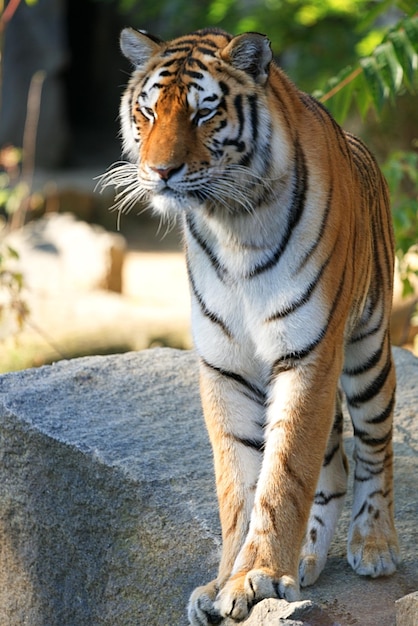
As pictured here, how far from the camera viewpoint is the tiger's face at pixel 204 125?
2.78 m

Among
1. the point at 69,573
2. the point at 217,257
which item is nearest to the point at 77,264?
the point at 69,573

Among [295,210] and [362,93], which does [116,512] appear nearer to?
[295,210]

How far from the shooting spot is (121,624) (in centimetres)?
344

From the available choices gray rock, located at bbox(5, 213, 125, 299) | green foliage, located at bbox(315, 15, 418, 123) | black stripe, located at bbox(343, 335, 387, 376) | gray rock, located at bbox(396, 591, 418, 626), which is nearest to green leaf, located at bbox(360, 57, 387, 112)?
green foliage, located at bbox(315, 15, 418, 123)

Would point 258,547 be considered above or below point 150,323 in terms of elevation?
above

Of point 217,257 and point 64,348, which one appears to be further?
point 64,348

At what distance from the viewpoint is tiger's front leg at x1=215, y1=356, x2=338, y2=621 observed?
2.79m

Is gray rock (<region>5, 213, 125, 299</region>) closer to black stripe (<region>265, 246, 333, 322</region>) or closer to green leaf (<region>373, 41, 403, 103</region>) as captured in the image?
green leaf (<region>373, 41, 403, 103</region>)

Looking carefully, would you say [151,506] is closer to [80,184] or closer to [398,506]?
[398,506]

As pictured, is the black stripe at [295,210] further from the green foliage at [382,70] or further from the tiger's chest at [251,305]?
the green foliage at [382,70]

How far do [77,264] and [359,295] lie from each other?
5.70 metres

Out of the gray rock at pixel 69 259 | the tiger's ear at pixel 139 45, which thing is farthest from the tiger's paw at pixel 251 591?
the gray rock at pixel 69 259

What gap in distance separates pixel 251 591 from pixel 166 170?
113 cm

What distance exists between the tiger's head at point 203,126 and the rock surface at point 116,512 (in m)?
1.04
